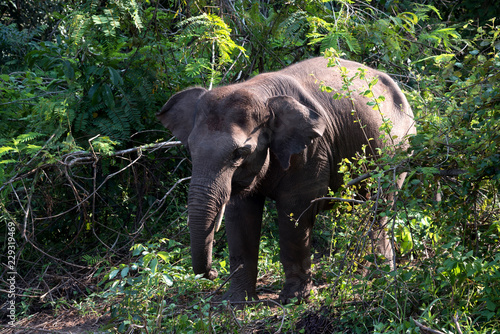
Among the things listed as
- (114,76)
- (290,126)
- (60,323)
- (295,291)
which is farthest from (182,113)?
(60,323)

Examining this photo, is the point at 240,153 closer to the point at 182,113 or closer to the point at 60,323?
the point at 182,113

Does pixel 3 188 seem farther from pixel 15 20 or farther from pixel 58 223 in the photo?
pixel 15 20

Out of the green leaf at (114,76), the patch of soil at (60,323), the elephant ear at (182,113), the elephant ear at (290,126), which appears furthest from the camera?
the green leaf at (114,76)

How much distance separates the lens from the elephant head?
4.75 m

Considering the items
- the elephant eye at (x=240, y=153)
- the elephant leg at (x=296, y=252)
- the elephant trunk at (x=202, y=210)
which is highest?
the elephant eye at (x=240, y=153)

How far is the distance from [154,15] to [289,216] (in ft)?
11.5

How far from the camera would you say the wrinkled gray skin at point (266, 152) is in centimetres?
480

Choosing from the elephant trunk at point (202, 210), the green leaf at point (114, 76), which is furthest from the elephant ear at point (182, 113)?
the green leaf at point (114, 76)

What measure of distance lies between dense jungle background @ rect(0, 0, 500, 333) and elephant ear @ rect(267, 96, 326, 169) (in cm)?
50

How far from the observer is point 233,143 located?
15.8 ft

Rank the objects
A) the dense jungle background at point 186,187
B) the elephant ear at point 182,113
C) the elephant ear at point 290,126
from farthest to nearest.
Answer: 1. the elephant ear at point 182,113
2. the elephant ear at point 290,126
3. the dense jungle background at point 186,187

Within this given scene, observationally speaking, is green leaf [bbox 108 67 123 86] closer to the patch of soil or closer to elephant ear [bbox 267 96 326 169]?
elephant ear [bbox 267 96 326 169]

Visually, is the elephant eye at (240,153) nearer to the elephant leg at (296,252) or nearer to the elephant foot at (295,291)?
the elephant leg at (296,252)

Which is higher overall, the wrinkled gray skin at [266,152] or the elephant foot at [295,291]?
the wrinkled gray skin at [266,152]
